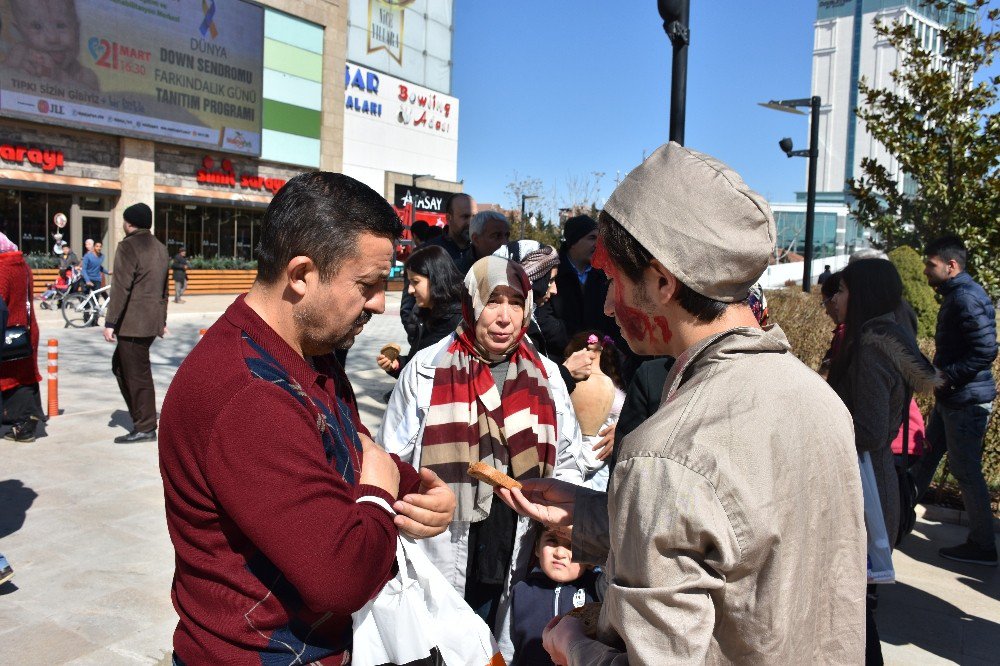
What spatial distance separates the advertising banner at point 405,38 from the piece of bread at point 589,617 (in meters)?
36.8

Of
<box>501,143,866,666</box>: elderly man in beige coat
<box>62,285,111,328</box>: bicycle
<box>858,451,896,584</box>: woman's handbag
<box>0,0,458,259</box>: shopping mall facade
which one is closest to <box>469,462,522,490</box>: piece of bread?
<box>501,143,866,666</box>: elderly man in beige coat

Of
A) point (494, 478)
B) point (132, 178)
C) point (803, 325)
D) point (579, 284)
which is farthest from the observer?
point (132, 178)

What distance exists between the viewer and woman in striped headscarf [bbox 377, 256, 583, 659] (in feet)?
10.4

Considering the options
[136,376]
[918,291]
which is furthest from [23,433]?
[918,291]

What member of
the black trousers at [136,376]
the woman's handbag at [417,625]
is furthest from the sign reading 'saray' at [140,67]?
the woman's handbag at [417,625]

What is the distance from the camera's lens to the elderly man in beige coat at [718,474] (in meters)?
1.18

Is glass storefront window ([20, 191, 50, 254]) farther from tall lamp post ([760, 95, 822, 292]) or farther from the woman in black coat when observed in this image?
the woman in black coat

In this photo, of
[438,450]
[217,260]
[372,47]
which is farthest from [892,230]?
[372,47]

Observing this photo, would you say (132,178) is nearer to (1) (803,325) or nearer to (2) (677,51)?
(1) (803,325)

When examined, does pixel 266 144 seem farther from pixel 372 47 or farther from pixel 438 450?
pixel 438 450

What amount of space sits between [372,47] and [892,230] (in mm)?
31380

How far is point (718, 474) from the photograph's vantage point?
1189mm

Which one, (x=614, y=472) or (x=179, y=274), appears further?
(x=179, y=274)

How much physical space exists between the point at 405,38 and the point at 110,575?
37517 mm
